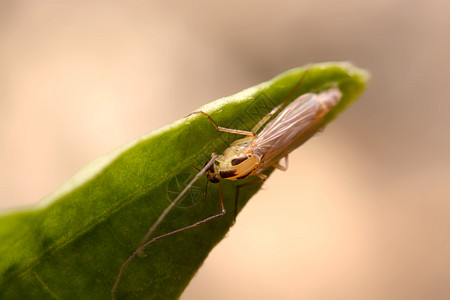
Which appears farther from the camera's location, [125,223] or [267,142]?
[267,142]

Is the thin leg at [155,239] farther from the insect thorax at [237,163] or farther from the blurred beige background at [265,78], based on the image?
the blurred beige background at [265,78]

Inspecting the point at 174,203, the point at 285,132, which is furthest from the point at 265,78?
the point at 174,203

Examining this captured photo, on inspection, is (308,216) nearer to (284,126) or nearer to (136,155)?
(284,126)

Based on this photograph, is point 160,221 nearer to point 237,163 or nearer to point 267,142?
point 237,163

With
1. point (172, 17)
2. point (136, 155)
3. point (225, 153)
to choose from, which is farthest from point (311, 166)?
point (136, 155)

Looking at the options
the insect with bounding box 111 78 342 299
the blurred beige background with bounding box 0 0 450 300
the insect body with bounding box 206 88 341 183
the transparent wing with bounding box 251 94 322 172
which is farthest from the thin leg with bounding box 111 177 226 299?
the blurred beige background with bounding box 0 0 450 300

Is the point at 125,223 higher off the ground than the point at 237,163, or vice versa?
the point at 125,223

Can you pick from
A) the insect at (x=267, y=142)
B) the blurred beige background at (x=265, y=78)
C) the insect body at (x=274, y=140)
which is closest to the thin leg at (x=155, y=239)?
the insect at (x=267, y=142)
